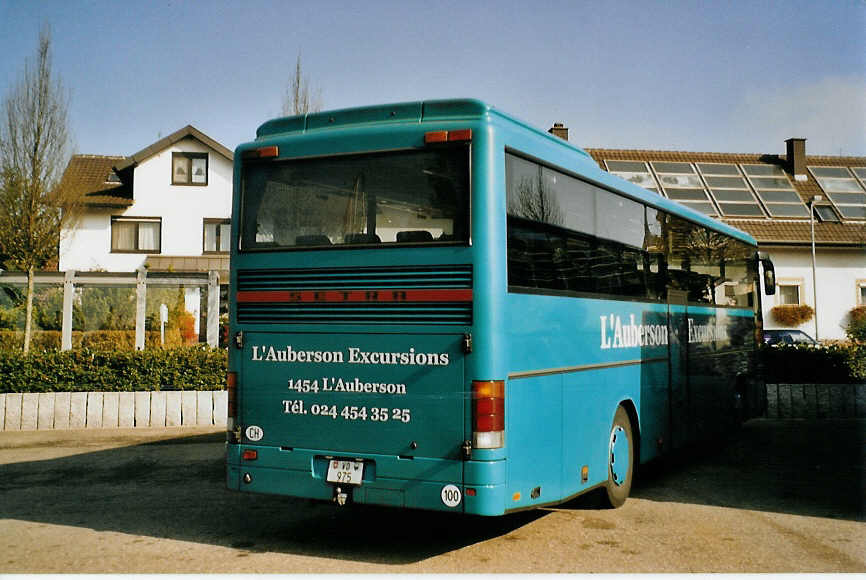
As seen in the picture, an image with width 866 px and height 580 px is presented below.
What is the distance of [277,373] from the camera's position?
23.0 feet

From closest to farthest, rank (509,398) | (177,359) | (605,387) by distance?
1. (509,398)
2. (605,387)
3. (177,359)

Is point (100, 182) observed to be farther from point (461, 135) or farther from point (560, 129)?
point (461, 135)

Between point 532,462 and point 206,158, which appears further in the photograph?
point 206,158

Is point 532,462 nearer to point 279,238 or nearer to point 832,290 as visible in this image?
point 279,238

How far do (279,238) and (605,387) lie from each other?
3386mm

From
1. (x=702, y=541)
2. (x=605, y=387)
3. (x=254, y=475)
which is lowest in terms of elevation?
(x=702, y=541)

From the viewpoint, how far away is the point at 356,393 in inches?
263

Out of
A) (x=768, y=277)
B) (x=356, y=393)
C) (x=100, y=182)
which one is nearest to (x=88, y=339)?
(x=768, y=277)

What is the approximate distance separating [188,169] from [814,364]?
1130 inches

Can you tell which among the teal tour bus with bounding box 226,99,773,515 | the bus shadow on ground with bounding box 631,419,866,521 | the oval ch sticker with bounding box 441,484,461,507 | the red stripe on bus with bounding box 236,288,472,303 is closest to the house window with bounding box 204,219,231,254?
the bus shadow on ground with bounding box 631,419,866,521

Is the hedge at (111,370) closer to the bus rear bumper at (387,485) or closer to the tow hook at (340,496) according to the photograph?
the bus rear bumper at (387,485)

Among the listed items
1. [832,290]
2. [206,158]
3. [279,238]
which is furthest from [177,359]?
[832,290]

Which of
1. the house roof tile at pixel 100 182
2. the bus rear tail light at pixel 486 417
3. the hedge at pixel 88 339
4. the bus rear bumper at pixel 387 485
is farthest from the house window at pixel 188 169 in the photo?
the bus rear tail light at pixel 486 417

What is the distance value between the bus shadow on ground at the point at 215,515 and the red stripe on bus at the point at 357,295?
2.00 metres
